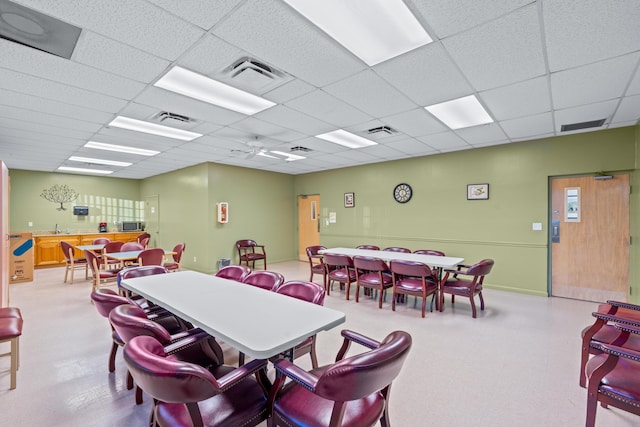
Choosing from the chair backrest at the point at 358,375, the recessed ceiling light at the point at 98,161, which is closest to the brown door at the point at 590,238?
the chair backrest at the point at 358,375

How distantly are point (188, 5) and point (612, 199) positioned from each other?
6.00 meters

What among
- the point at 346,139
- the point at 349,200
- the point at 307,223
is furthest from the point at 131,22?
the point at 307,223

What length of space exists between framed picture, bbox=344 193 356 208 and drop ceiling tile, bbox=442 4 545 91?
4764 millimetres

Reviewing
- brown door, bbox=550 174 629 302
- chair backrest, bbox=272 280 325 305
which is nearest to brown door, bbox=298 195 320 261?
brown door, bbox=550 174 629 302

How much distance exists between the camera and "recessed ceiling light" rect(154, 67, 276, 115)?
8.87 feet

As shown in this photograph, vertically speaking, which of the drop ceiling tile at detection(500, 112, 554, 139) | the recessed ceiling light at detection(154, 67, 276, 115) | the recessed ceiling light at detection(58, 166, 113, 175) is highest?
the recessed ceiling light at detection(154, 67, 276, 115)

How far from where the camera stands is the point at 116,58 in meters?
2.31

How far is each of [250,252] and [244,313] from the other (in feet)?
19.5

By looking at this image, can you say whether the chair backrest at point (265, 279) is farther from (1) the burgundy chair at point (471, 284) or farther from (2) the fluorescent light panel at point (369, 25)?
(1) the burgundy chair at point (471, 284)

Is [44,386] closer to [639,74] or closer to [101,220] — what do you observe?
[639,74]

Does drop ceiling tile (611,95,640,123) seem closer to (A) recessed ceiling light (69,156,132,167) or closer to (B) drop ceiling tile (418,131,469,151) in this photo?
(B) drop ceiling tile (418,131,469,151)

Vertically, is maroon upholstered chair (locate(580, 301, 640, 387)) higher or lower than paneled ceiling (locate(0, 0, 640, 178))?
lower

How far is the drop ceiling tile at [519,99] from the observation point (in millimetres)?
2859

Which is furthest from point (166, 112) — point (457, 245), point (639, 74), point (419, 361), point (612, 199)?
point (612, 199)
